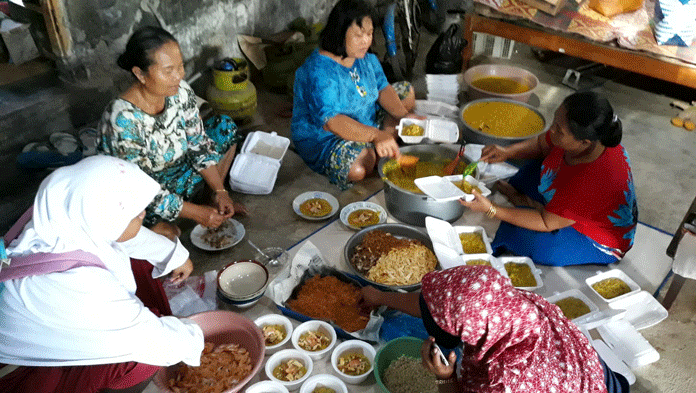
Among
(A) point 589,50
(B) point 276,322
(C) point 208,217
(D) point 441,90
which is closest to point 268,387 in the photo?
(B) point 276,322

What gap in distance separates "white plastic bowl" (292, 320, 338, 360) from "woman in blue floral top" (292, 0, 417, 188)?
1306 mm

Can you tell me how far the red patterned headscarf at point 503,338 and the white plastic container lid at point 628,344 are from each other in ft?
2.71

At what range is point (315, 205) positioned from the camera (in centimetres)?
338

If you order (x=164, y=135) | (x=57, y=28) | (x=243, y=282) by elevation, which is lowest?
(x=243, y=282)

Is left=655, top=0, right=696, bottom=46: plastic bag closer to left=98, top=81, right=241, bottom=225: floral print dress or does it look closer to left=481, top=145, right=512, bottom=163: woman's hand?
left=481, top=145, right=512, bottom=163: woman's hand

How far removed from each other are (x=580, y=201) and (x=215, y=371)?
1.89 metres

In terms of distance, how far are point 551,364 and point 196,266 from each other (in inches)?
83.3

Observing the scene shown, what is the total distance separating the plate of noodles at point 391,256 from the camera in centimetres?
254

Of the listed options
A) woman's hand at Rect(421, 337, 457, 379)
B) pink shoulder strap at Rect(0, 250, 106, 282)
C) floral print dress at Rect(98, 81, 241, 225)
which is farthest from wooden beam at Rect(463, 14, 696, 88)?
pink shoulder strap at Rect(0, 250, 106, 282)

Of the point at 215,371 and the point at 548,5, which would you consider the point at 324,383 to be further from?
the point at 548,5

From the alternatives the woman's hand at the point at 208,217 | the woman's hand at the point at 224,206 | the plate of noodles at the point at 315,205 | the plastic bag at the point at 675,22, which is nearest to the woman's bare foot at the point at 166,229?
the woman's hand at the point at 208,217

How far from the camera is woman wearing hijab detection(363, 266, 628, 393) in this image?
1.53m

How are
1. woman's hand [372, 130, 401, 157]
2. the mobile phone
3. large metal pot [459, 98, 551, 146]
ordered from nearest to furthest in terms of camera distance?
1. the mobile phone
2. woman's hand [372, 130, 401, 157]
3. large metal pot [459, 98, 551, 146]

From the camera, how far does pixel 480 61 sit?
5703 mm
